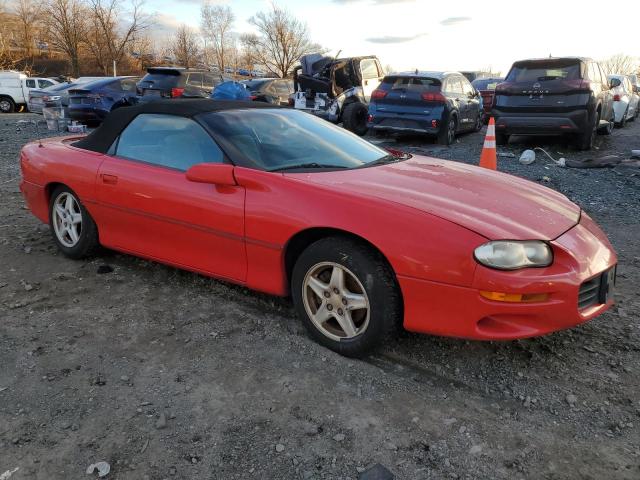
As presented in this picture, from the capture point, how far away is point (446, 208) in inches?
104

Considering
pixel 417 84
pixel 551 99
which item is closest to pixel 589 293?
pixel 551 99

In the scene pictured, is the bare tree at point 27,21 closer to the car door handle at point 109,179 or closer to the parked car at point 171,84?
the parked car at point 171,84

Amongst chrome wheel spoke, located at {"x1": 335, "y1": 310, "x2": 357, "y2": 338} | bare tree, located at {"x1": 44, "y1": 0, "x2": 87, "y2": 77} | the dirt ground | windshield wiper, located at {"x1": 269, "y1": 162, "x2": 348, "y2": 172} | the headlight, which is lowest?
the dirt ground

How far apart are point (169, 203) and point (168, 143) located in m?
0.47

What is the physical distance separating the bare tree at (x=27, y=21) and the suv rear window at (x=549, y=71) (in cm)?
4951

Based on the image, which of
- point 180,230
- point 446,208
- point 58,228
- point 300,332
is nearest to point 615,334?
point 446,208

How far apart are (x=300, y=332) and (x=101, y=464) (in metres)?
1.32

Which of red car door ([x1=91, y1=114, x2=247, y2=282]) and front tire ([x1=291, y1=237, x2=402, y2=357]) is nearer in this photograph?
front tire ([x1=291, y1=237, x2=402, y2=357])

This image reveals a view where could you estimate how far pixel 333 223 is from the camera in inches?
106

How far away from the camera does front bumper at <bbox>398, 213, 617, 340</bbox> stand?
240 cm

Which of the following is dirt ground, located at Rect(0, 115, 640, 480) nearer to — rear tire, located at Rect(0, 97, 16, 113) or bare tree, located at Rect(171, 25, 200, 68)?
rear tire, located at Rect(0, 97, 16, 113)

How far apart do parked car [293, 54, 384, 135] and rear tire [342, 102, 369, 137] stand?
0.03 metres

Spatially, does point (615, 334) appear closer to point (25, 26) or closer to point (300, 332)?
point (300, 332)

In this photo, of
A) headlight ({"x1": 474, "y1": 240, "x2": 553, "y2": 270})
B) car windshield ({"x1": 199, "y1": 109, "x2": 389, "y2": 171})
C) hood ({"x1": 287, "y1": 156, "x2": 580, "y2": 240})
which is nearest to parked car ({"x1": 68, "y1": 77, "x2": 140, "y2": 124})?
car windshield ({"x1": 199, "y1": 109, "x2": 389, "y2": 171})
